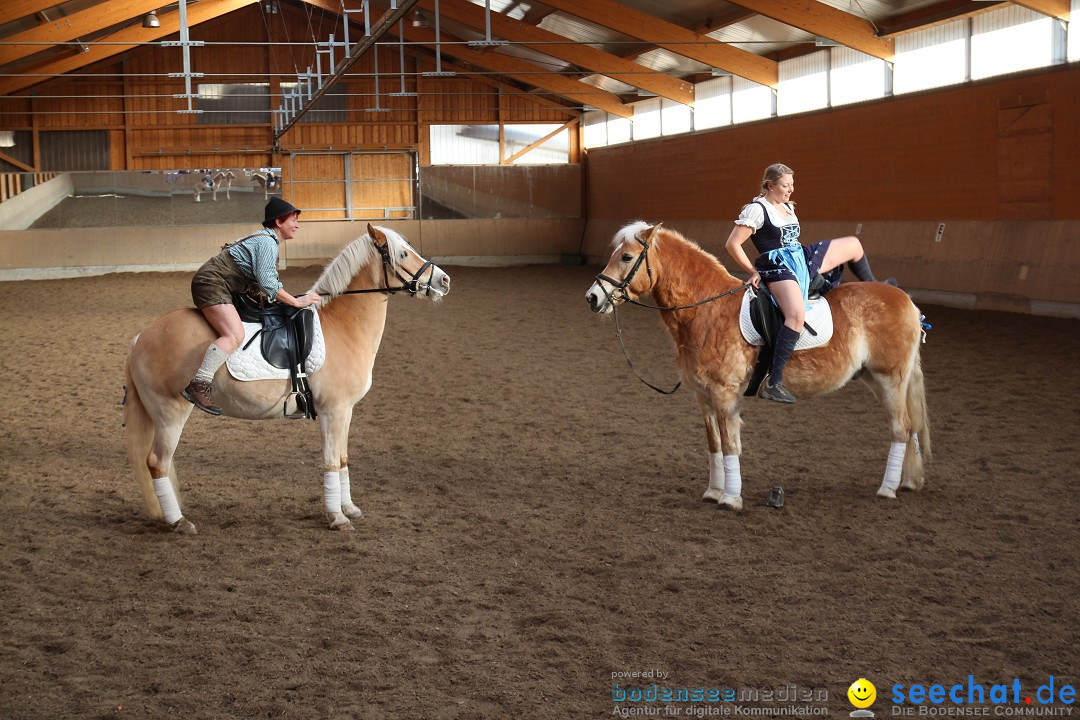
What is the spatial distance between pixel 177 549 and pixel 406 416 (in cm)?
347

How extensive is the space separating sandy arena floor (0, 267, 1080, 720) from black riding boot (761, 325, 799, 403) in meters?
0.65

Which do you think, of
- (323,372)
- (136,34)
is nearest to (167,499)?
(323,372)

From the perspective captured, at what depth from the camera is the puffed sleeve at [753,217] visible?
5355 millimetres

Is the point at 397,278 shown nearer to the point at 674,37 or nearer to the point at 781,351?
Result: the point at 781,351

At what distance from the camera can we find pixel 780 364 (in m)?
5.48

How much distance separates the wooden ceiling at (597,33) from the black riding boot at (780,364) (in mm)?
6472

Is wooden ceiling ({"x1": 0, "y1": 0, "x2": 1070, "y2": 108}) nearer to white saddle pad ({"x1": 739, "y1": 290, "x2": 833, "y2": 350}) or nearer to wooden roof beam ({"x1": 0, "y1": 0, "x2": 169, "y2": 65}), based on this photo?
wooden roof beam ({"x1": 0, "y1": 0, "x2": 169, "y2": 65})

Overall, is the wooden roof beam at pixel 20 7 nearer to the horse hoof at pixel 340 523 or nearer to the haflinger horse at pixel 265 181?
the haflinger horse at pixel 265 181

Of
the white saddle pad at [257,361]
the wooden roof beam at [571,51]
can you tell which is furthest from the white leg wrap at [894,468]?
the wooden roof beam at [571,51]

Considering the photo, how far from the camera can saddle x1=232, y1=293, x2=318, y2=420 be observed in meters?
5.22

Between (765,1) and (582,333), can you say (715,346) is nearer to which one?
(582,333)

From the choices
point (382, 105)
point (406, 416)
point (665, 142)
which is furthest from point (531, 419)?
point (382, 105)

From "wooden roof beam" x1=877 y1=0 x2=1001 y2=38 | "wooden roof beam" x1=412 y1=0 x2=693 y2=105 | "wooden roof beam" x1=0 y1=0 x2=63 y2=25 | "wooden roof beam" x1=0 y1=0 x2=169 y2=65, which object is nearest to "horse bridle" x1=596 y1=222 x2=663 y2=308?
"wooden roof beam" x1=877 y1=0 x2=1001 y2=38

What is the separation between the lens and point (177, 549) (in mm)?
5066
